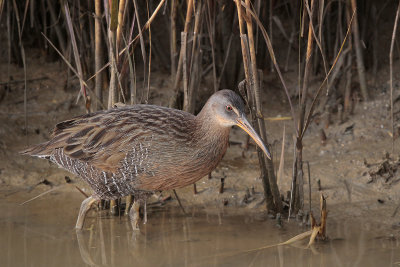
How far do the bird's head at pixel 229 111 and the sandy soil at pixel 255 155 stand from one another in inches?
39.4

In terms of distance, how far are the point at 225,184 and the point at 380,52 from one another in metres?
2.66

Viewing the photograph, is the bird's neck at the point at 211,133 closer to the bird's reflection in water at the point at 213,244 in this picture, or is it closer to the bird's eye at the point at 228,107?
the bird's eye at the point at 228,107

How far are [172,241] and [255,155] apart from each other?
5.62 feet

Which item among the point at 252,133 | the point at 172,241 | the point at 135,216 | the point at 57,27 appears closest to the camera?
the point at 252,133

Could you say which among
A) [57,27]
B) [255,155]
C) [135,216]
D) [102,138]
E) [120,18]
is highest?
[57,27]

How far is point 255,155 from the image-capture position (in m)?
6.72

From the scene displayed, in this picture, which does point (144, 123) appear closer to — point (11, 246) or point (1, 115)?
point (11, 246)

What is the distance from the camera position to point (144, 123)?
523 cm

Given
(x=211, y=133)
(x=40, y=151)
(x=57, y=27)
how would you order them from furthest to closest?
(x=57, y=27) → (x=40, y=151) → (x=211, y=133)

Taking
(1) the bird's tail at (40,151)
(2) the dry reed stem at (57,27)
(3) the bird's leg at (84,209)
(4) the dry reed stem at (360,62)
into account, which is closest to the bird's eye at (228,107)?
(3) the bird's leg at (84,209)

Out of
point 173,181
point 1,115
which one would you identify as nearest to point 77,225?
point 173,181

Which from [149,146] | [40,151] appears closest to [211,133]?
[149,146]

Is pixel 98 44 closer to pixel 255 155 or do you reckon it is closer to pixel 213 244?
pixel 213 244

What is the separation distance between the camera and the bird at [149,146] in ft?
16.8
